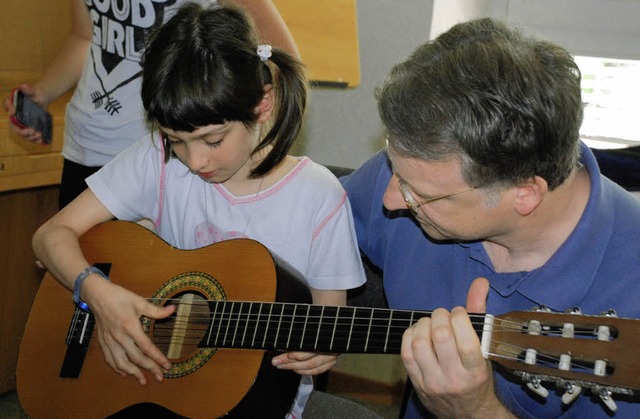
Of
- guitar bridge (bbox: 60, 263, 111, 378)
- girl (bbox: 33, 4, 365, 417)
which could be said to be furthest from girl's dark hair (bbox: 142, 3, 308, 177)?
guitar bridge (bbox: 60, 263, 111, 378)

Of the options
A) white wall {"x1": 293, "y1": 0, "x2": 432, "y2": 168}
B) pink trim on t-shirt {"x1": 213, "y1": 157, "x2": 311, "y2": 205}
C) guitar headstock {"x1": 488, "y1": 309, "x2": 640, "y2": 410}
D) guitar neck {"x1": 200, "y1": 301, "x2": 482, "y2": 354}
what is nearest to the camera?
guitar headstock {"x1": 488, "y1": 309, "x2": 640, "y2": 410}

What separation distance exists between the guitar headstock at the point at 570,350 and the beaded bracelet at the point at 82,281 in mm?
820

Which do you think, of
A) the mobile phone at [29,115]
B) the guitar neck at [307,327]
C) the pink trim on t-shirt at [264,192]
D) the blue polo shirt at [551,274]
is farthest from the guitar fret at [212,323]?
the mobile phone at [29,115]

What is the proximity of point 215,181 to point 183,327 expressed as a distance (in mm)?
277

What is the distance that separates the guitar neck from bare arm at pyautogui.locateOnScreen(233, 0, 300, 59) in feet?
1.92

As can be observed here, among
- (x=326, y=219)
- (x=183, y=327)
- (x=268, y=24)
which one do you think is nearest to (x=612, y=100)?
(x=268, y=24)

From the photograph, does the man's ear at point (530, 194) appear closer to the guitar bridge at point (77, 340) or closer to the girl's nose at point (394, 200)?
the girl's nose at point (394, 200)

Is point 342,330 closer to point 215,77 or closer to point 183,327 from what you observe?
point 183,327

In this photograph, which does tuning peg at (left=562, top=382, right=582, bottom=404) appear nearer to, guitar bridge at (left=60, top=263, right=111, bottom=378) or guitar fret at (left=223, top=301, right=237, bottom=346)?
guitar fret at (left=223, top=301, right=237, bottom=346)

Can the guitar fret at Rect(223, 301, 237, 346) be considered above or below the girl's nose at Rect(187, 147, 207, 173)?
below

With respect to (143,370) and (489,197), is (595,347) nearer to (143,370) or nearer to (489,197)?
(489,197)

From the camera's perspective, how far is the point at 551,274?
1289 mm

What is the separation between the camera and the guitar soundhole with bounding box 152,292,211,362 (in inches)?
61.2

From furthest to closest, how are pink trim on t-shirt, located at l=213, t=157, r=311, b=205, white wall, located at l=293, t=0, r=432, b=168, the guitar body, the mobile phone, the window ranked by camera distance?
the window, white wall, located at l=293, t=0, r=432, b=168, the mobile phone, pink trim on t-shirt, located at l=213, t=157, r=311, b=205, the guitar body
